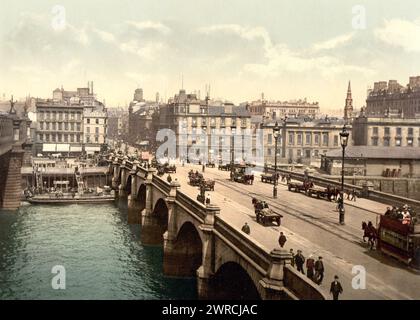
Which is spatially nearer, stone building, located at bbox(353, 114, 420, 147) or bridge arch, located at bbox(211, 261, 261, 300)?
bridge arch, located at bbox(211, 261, 261, 300)

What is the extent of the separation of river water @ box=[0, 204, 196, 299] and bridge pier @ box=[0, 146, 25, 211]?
4.42 m

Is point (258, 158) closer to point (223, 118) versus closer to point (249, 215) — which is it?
point (223, 118)

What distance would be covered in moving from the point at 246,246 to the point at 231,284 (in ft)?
30.0

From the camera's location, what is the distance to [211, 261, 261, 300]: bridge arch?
105 feet

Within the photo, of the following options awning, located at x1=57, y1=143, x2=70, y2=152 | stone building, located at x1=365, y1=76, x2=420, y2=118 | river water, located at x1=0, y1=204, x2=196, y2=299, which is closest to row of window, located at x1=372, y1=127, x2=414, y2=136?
stone building, located at x1=365, y1=76, x2=420, y2=118

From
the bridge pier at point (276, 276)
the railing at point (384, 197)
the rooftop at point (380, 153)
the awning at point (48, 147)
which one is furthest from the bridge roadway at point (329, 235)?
the awning at point (48, 147)

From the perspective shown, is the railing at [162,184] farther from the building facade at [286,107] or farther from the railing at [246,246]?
the building facade at [286,107]

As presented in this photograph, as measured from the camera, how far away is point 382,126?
10550 centimetres

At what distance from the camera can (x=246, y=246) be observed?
24.6 metres

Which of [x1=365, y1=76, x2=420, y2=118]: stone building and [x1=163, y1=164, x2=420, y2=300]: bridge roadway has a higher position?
[x1=365, y1=76, x2=420, y2=118]: stone building

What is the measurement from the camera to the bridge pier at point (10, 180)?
75.1 meters

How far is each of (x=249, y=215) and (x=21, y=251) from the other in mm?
27595

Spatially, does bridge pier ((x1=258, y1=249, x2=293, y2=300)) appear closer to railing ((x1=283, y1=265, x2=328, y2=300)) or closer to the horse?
railing ((x1=283, y1=265, x2=328, y2=300))
